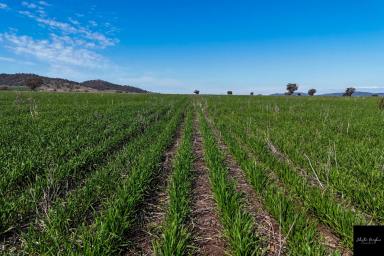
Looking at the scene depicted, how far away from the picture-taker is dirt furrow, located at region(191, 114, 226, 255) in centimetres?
418

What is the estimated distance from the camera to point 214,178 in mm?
6539

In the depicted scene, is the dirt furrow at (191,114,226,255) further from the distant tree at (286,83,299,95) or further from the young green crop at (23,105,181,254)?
the distant tree at (286,83,299,95)

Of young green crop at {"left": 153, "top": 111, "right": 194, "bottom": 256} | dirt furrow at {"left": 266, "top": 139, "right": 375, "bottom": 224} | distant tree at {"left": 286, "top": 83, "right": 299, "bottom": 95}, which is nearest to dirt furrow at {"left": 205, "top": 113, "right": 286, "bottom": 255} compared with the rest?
dirt furrow at {"left": 266, "top": 139, "right": 375, "bottom": 224}

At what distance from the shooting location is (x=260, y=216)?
5.11m

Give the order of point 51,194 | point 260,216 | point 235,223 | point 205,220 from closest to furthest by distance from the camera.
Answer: point 235,223 → point 205,220 → point 260,216 → point 51,194

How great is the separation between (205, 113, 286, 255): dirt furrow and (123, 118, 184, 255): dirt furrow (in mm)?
1660

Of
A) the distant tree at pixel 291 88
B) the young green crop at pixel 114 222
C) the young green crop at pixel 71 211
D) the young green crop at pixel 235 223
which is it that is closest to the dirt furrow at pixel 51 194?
the young green crop at pixel 71 211

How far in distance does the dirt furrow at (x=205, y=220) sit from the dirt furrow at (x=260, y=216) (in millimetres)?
671

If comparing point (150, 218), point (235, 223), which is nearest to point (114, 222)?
point (150, 218)

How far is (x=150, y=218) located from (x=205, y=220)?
98cm

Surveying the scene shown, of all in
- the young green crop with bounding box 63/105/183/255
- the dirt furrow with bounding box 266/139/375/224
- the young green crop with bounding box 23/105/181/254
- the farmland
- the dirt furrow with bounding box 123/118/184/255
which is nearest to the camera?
the young green crop with bounding box 63/105/183/255

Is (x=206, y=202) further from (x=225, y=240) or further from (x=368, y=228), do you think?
(x=368, y=228)

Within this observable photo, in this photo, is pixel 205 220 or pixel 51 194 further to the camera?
pixel 51 194

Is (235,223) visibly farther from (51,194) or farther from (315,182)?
(51,194)
